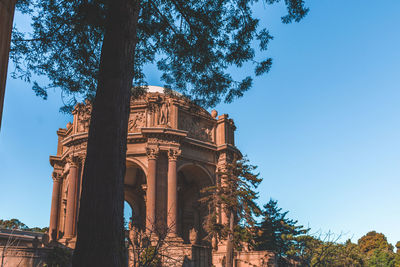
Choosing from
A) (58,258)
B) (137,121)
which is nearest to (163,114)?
(137,121)

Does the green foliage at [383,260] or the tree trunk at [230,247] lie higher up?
the tree trunk at [230,247]

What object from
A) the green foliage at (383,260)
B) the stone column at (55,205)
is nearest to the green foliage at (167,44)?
the stone column at (55,205)

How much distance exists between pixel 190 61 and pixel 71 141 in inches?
813

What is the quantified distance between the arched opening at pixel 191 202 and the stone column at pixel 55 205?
10338mm

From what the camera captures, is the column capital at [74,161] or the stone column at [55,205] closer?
the column capital at [74,161]

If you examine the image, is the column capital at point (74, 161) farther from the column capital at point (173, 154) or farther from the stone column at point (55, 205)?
the column capital at point (173, 154)

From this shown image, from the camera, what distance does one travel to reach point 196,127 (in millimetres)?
30703

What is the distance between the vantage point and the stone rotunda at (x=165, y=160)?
26.2 m

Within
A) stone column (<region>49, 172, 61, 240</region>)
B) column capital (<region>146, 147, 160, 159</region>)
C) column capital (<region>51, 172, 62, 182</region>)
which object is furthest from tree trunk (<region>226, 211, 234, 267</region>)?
column capital (<region>51, 172, 62, 182</region>)

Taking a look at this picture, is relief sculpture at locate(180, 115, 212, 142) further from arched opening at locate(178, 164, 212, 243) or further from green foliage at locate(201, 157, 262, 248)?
green foliage at locate(201, 157, 262, 248)

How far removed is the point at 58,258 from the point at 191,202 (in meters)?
17.3

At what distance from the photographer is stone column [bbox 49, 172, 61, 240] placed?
3129cm

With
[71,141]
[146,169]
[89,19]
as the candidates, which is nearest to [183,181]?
[146,169]

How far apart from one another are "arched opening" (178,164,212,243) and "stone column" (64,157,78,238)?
8.31 meters
